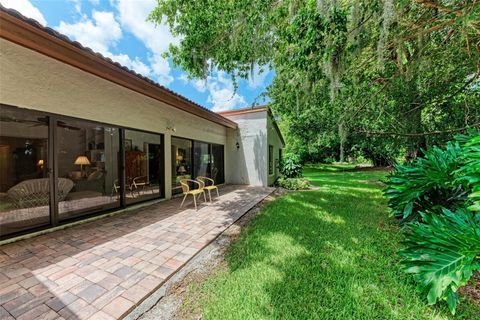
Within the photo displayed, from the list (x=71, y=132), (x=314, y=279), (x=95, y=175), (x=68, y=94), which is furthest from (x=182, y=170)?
(x=314, y=279)

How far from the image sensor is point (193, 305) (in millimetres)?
1919

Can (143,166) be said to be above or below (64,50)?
below

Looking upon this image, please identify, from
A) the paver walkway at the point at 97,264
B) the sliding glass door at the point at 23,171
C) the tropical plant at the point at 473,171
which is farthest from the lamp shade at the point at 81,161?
the tropical plant at the point at 473,171

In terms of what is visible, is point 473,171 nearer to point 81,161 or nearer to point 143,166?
point 81,161

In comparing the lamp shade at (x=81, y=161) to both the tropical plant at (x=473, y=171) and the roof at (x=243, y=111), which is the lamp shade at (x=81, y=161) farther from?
the roof at (x=243, y=111)

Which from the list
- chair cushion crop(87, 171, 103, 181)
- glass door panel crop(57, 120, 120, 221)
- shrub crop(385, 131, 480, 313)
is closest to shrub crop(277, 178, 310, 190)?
shrub crop(385, 131, 480, 313)

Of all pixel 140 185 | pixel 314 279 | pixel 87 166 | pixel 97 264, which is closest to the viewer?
pixel 314 279

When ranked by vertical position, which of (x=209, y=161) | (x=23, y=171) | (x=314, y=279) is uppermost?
(x=209, y=161)

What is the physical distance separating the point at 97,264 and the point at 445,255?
13.1 ft

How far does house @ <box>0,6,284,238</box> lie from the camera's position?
9.84 feet

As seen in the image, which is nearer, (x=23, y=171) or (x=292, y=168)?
(x=23, y=171)

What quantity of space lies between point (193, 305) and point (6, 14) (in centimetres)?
370

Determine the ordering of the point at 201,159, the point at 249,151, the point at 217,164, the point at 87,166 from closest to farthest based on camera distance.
A: the point at 87,166 → the point at 201,159 → the point at 217,164 → the point at 249,151

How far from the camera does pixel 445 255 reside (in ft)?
6.33
